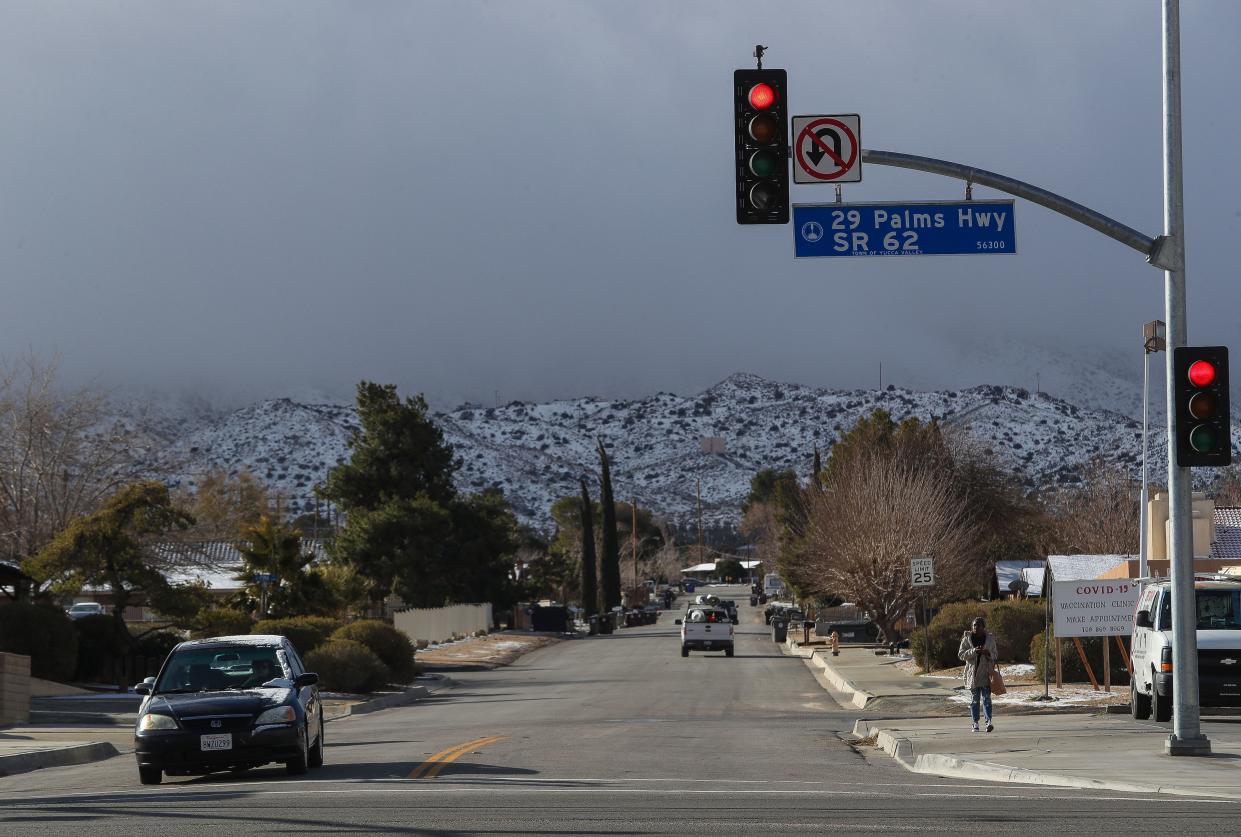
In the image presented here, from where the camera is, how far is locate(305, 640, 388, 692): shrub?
3650 cm

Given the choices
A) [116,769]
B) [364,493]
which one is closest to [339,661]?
[116,769]

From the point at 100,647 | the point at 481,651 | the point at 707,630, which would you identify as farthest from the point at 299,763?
the point at 481,651

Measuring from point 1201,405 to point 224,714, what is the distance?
36.9 ft

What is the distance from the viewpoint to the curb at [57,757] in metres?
20.6

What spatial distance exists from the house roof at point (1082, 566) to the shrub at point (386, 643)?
57.8ft

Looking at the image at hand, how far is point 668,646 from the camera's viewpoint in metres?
66.6

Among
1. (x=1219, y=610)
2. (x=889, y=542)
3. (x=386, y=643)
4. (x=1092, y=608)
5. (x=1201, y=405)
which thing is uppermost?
(x=1201, y=405)

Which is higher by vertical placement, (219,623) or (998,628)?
(219,623)

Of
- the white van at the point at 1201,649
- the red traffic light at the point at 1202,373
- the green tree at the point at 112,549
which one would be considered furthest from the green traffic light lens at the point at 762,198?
the green tree at the point at 112,549

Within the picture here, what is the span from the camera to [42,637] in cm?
3725

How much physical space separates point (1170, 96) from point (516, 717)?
17.3m

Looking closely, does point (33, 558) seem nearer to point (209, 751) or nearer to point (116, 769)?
point (116, 769)

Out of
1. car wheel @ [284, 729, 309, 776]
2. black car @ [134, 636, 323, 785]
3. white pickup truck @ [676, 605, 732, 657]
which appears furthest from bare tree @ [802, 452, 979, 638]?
car wheel @ [284, 729, 309, 776]

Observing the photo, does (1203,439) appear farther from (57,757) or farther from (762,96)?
(57,757)
